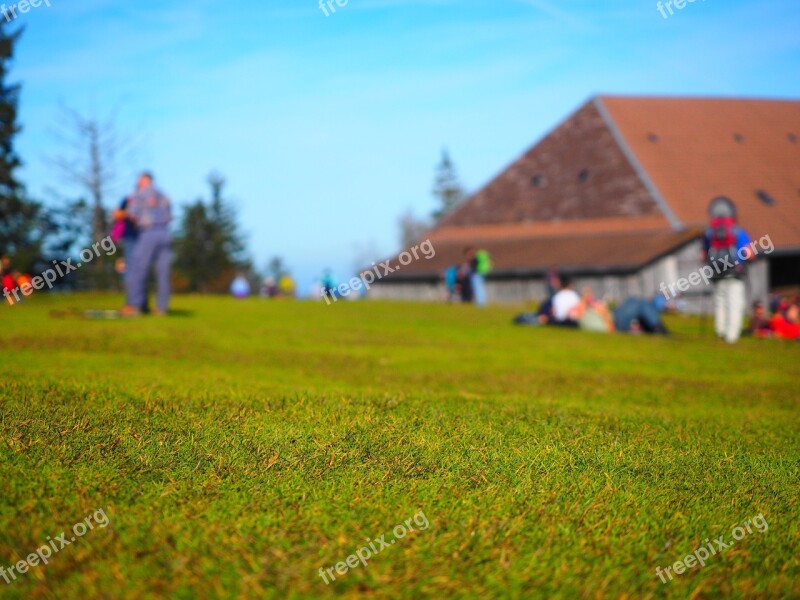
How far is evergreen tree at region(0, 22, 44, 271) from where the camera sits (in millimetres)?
49250

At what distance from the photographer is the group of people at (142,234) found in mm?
18344

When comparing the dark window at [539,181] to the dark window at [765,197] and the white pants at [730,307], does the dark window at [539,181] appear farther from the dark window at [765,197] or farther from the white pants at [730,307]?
the white pants at [730,307]

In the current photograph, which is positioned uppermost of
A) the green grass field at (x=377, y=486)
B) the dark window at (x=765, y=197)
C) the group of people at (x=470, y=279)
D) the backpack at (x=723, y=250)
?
the dark window at (x=765, y=197)

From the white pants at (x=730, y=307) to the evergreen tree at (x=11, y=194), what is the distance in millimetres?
38564

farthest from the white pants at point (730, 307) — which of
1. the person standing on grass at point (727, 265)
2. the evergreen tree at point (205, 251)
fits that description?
the evergreen tree at point (205, 251)

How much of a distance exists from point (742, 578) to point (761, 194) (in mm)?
52655

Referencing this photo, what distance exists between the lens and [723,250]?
60.7 ft

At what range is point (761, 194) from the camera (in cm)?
5253

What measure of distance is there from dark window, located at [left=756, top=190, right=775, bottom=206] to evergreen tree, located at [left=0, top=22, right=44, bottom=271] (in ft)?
129

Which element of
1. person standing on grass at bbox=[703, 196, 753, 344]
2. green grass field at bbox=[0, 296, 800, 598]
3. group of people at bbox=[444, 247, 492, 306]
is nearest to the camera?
green grass field at bbox=[0, 296, 800, 598]

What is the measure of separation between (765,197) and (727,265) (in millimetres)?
37088

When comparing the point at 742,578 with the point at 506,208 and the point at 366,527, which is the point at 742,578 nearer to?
the point at 366,527

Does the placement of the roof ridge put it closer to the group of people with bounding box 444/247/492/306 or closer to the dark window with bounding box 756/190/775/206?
the dark window with bounding box 756/190/775/206

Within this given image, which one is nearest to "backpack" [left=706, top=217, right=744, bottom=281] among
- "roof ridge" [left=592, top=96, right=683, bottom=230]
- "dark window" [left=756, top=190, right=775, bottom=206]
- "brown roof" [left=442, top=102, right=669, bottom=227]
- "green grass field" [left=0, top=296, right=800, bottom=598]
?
"green grass field" [left=0, top=296, right=800, bottom=598]
